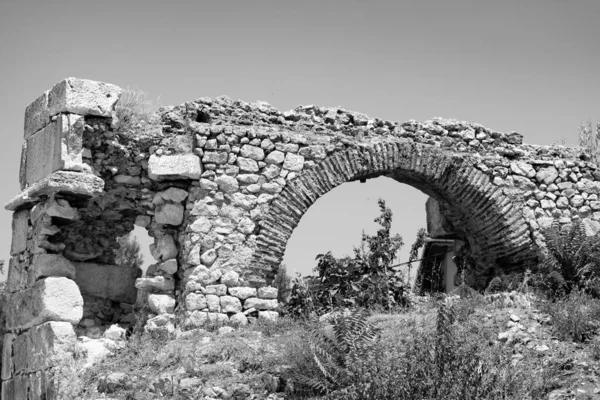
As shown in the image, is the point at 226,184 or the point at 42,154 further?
the point at 42,154

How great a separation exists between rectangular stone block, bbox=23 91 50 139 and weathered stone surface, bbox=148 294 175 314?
2.69 meters

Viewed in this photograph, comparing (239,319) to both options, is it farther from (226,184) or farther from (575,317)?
(575,317)

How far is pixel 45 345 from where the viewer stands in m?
10.9

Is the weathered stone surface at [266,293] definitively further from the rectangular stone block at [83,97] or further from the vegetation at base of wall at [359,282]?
the rectangular stone block at [83,97]

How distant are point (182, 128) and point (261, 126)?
41.4 inches

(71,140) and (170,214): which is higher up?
(71,140)

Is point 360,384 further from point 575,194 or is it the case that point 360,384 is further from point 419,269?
point 419,269

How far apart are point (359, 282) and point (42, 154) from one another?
14.8 feet

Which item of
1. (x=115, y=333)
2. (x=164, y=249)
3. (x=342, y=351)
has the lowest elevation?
(x=342, y=351)

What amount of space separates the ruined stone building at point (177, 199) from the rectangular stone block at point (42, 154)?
26mm

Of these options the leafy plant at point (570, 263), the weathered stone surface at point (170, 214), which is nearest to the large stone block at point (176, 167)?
the weathered stone surface at point (170, 214)

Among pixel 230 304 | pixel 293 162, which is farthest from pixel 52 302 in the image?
pixel 293 162

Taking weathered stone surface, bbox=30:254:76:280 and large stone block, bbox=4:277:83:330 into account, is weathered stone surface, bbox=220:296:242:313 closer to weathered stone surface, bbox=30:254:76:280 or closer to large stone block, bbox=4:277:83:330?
large stone block, bbox=4:277:83:330

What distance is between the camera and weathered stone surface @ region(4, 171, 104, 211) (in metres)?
11.2
